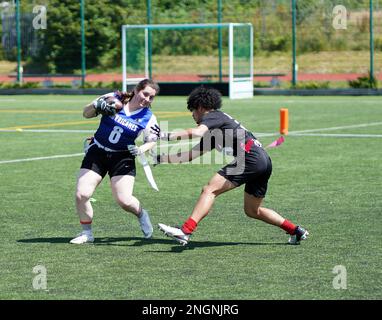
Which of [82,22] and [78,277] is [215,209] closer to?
[78,277]

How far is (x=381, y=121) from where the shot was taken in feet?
93.4

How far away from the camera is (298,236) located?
36.2 feet

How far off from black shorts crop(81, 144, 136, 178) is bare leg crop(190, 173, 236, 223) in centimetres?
102

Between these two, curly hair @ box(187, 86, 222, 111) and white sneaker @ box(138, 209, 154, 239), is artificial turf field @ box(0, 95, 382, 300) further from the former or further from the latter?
curly hair @ box(187, 86, 222, 111)

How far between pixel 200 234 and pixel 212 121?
1.60 m

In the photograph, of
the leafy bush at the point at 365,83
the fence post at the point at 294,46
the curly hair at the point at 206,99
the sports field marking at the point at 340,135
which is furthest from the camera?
the fence post at the point at 294,46

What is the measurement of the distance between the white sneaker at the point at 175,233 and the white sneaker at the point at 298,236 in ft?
3.62

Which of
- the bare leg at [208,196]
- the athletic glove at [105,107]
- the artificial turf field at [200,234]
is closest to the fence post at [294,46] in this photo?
the artificial turf field at [200,234]

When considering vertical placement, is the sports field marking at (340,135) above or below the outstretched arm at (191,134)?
below

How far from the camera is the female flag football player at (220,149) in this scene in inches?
422

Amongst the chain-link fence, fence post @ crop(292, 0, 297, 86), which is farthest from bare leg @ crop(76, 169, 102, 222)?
the chain-link fence

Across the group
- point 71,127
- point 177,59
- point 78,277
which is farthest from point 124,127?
point 177,59

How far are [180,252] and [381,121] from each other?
60.9 ft

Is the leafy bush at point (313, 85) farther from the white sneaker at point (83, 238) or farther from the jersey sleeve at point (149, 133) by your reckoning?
the white sneaker at point (83, 238)
